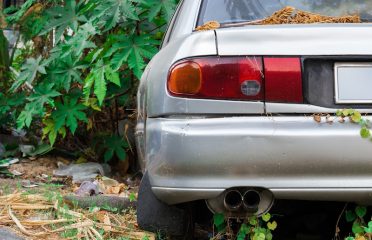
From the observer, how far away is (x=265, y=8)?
3.29 metres

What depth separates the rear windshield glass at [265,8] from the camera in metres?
A: 3.22

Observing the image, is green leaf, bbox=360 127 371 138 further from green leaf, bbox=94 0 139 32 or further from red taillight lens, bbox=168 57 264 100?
green leaf, bbox=94 0 139 32

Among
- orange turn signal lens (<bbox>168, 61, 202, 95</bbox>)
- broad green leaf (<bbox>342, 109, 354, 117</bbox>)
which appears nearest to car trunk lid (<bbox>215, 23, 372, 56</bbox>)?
orange turn signal lens (<bbox>168, 61, 202, 95</bbox>)

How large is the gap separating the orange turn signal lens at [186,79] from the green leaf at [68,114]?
10.8 feet

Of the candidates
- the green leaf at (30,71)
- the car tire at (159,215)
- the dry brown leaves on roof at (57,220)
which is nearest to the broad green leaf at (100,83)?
the green leaf at (30,71)

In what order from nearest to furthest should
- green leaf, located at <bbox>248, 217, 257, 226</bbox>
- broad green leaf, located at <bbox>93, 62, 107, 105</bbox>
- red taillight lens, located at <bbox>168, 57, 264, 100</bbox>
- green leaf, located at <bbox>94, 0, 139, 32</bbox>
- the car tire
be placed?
red taillight lens, located at <bbox>168, 57, 264, 100</bbox>
green leaf, located at <bbox>248, 217, 257, 226</bbox>
the car tire
green leaf, located at <bbox>94, 0, 139, 32</bbox>
broad green leaf, located at <bbox>93, 62, 107, 105</bbox>

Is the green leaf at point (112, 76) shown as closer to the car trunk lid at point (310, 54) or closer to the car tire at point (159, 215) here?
the car tire at point (159, 215)

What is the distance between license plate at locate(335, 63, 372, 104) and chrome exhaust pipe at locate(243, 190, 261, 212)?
0.51 meters

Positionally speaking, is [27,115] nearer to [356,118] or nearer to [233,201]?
[233,201]

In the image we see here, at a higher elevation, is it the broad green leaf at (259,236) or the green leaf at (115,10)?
the green leaf at (115,10)

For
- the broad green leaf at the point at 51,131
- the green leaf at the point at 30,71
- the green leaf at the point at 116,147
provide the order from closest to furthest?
the green leaf at the point at 30,71 → the broad green leaf at the point at 51,131 → the green leaf at the point at 116,147

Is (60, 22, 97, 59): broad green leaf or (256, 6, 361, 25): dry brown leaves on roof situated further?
(60, 22, 97, 59): broad green leaf

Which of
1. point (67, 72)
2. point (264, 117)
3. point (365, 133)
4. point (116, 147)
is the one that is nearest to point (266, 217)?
point (264, 117)

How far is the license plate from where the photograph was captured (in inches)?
109
